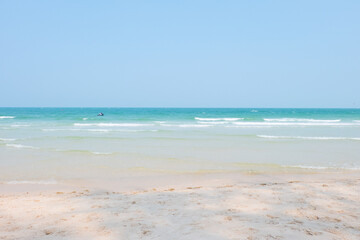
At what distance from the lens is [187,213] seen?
426 centimetres

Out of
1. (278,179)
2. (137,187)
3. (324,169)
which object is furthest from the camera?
(324,169)

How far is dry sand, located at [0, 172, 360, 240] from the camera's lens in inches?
138

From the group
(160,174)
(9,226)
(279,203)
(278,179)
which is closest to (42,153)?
(160,174)

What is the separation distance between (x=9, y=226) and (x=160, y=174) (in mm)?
4645

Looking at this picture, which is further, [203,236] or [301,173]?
[301,173]

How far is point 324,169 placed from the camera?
8.62 meters

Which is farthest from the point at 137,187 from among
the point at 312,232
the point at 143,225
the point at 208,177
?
the point at 312,232

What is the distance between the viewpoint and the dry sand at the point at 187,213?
352 centimetres

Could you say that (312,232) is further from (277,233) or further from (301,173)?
(301,173)

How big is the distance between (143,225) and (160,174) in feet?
14.3

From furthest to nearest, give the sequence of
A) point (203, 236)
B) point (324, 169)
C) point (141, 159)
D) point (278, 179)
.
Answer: point (141, 159) → point (324, 169) → point (278, 179) → point (203, 236)

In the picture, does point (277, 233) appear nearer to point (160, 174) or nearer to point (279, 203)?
point (279, 203)

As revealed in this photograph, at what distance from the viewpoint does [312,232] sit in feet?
11.5

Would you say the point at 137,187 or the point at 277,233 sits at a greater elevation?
the point at 277,233
